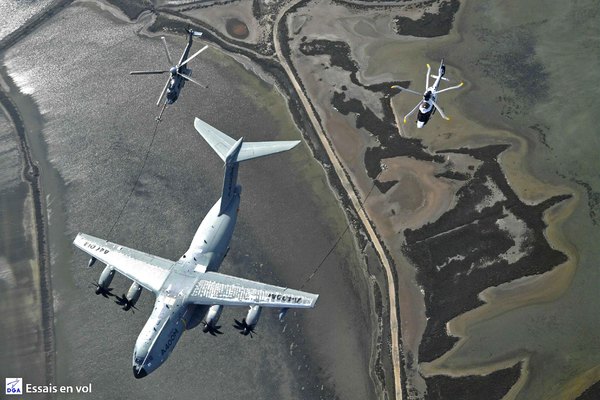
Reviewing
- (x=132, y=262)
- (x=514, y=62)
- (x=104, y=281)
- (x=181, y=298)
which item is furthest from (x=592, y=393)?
(x=104, y=281)

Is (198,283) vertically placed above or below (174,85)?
below

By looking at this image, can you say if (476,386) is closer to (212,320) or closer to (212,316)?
(212,320)

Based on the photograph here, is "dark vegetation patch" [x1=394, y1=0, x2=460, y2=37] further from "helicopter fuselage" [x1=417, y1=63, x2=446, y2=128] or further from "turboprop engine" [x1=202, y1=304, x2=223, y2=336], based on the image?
"turboprop engine" [x1=202, y1=304, x2=223, y2=336]

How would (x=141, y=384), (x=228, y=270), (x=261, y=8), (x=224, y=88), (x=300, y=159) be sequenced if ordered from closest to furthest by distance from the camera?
(x=141, y=384) < (x=228, y=270) < (x=300, y=159) < (x=224, y=88) < (x=261, y=8)

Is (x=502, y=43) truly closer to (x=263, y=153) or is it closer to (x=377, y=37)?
(x=377, y=37)

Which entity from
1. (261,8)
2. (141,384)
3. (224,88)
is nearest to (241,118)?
(224,88)

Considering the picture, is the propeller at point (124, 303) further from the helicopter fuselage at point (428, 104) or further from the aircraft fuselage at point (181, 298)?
the helicopter fuselage at point (428, 104)
